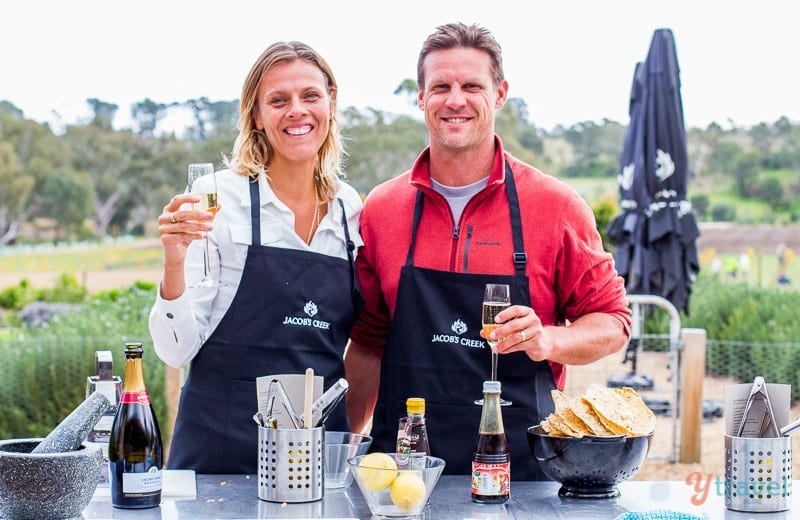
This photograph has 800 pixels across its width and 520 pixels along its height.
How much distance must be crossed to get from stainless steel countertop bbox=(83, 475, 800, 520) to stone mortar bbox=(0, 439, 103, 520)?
11 cm

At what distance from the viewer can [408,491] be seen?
7.00ft

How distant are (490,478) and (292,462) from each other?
443 mm

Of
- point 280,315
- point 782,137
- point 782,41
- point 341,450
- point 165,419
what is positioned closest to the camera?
point 341,450

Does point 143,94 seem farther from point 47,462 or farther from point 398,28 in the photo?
point 47,462

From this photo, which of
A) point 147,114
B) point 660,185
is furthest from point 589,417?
point 147,114

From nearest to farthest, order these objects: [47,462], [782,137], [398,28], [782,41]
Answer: [47,462], [398,28], [782,41], [782,137]

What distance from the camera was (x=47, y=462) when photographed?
204 cm

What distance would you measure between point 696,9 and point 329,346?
34.9ft

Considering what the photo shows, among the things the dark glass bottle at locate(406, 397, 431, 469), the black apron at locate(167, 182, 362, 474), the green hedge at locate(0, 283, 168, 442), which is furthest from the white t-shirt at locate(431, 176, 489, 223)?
the green hedge at locate(0, 283, 168, 442)

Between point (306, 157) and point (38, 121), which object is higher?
point (38, 121)

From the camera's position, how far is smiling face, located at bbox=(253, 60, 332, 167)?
113 inches

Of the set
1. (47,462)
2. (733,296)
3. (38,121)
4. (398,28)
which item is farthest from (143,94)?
(47,462)

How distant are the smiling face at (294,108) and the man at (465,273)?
0.31 metres

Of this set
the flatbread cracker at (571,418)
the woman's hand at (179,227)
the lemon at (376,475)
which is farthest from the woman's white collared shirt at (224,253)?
the flatbread cracker at (571,418)
